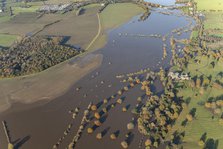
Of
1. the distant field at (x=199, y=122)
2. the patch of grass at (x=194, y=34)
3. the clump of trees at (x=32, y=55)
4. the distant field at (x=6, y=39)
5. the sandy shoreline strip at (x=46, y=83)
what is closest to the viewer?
the distant field at (x=199, y=122)

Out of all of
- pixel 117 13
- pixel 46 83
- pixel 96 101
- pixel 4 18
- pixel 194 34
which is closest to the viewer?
pixel 96 101

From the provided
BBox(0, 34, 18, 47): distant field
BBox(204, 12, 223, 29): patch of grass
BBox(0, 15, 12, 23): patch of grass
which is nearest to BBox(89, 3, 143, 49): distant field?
BBox(204, 12, 223, 29): patch of grass

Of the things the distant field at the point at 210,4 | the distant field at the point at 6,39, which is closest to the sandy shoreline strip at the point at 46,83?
the distant field at the point at 6,39

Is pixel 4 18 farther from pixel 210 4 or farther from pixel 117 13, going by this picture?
pixel 210 4

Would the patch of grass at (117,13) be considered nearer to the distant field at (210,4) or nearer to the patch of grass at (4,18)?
the distant field at (210,4)

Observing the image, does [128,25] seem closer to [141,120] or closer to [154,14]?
[154,14]

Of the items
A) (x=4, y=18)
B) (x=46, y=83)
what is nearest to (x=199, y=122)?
(x=46, y=83)
